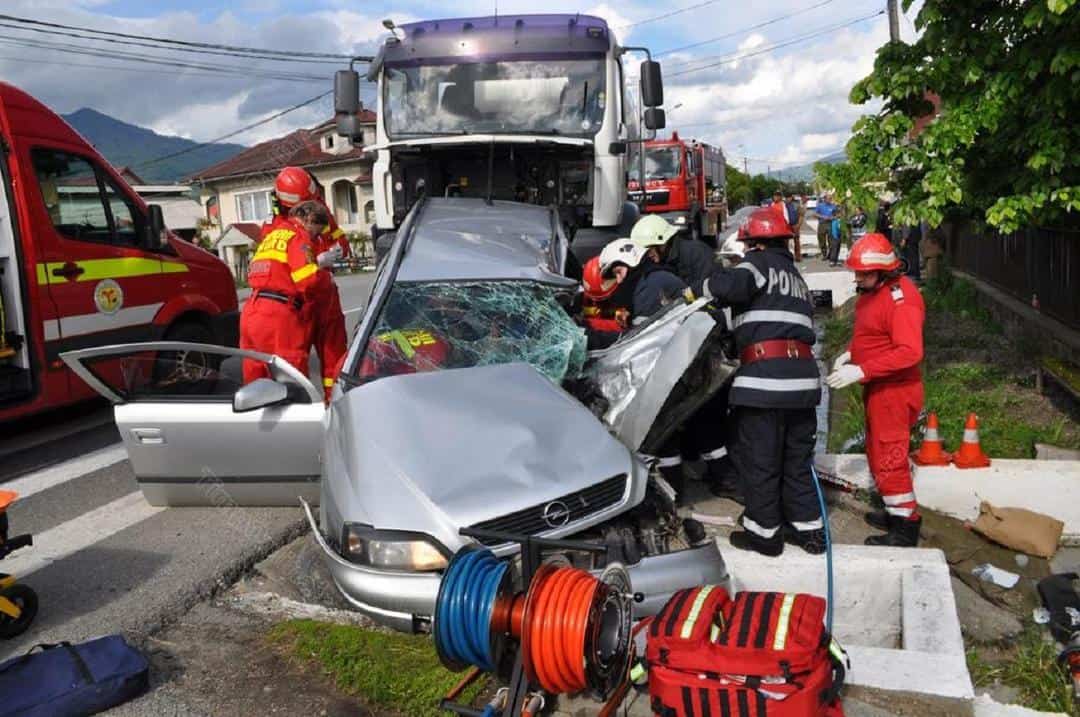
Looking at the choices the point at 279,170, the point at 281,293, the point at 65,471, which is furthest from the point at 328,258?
the point at 279,170

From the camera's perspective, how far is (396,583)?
3.22m

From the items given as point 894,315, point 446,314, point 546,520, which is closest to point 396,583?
point 546,520

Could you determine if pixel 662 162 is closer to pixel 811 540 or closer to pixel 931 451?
pixel 931 451

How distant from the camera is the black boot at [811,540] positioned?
13.7 ft

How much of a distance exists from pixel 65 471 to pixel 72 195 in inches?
87.0

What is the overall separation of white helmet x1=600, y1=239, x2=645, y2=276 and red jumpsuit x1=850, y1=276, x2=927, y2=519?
51.1 inches

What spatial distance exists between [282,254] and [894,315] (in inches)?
141

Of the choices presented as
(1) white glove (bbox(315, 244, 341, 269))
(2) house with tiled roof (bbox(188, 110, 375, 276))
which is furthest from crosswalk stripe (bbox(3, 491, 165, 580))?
(2) house with tiled roof (bbox(188, 110, 375, 276))

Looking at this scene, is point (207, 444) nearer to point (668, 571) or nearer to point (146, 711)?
point (146, 711)

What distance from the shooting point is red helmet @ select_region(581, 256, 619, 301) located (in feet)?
17.8

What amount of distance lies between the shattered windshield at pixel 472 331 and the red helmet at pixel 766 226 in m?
1.00

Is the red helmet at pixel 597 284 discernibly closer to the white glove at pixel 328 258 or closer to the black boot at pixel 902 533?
the white glove at pixel 328 258

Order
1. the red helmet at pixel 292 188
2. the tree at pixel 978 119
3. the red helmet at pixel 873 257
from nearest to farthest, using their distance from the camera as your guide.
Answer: the red helmet at pixel 873 257 → the tree at pixel 978 119 → the red helmet at pixel 292 188

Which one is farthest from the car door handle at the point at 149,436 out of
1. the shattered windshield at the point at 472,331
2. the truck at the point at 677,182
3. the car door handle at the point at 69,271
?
the truck at the point at 677,182
